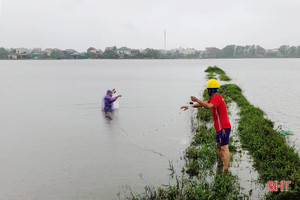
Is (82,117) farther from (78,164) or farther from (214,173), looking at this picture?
(214,173)

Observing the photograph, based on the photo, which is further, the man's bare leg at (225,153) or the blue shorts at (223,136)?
the man's bare leg at (225,153)

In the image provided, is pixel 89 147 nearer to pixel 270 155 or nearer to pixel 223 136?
pixel 223 136

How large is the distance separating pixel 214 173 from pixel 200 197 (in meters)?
1.65

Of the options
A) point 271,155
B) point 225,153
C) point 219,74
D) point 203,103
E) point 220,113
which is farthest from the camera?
point 219,74

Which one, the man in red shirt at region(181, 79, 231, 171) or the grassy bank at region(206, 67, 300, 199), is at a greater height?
the man in red shirt at region(181, 79, 231, 171)

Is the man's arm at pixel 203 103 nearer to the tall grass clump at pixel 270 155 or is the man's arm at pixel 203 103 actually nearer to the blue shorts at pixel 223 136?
the blue shorts at pixel 223 136

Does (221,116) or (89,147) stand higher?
(221,116)

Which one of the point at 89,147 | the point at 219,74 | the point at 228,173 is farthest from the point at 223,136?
the point at 219,74

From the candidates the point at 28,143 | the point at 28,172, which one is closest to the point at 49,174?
the point at 28,172

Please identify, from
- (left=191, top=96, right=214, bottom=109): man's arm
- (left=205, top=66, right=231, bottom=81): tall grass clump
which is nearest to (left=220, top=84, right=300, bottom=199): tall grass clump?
(left=191, top=96, right=214, bottom=109): man's arm

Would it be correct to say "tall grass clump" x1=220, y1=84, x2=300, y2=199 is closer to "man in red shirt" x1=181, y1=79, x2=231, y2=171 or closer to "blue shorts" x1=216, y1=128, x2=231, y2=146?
"man in red shirt" x1=181, y1=79, x2=231, y2=171

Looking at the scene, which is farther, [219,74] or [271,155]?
[219,74]

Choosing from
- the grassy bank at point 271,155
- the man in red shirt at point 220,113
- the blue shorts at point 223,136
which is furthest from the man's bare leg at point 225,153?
the grassy bank at point 271,155

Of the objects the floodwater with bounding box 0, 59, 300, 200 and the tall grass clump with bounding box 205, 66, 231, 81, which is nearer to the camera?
the floodwater with bounding box 0, 59, 300, 200
